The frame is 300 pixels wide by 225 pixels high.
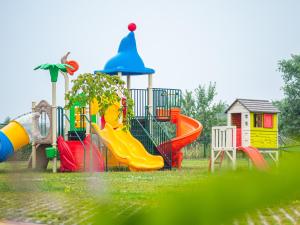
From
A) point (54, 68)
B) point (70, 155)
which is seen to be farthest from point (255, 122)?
point (54, 68)

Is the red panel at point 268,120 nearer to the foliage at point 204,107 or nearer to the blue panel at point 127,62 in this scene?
the blue panel at point 127,62

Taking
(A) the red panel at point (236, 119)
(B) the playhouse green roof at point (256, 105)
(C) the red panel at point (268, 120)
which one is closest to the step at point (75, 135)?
(B) the playhouse green roof at point (256, 105)

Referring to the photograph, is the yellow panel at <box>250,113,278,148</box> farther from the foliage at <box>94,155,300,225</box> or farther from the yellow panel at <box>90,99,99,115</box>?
the foliage at <box>94,155,300,225</box>

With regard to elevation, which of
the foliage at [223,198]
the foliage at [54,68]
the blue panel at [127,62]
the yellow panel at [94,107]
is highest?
the blue panel at [127,62]

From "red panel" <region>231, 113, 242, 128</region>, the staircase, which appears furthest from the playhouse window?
the staircase

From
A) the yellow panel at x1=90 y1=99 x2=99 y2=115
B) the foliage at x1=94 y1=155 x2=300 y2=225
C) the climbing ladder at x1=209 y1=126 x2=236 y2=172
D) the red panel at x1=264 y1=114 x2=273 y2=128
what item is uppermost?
the yellow panel at x1=90 y1=99 x2=99 y2=115

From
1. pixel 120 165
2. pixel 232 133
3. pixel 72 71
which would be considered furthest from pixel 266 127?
pixel 72 71

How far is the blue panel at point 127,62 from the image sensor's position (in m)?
16.9

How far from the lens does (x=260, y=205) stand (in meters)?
0.27

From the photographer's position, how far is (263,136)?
634 inches

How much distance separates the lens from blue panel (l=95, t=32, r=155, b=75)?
16.9m

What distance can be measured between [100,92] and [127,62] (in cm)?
194

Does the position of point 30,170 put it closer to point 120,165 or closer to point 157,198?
point 157,198

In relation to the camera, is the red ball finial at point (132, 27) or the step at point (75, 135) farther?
the red ball finial at point (132, 27)
